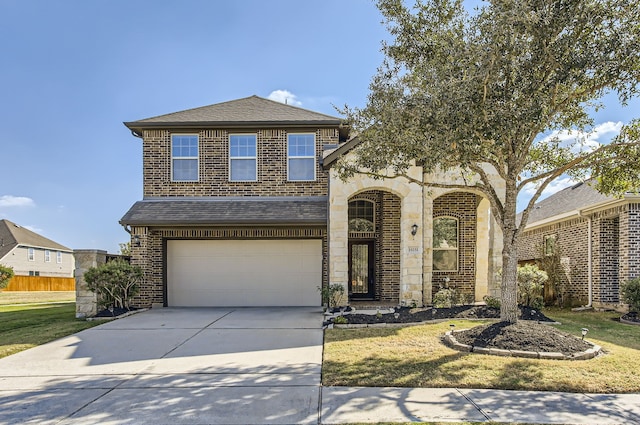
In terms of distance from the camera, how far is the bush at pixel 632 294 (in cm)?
1034

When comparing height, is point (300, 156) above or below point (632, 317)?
above

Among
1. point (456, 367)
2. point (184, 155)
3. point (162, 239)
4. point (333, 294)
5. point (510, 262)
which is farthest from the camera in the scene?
point (184, 155)

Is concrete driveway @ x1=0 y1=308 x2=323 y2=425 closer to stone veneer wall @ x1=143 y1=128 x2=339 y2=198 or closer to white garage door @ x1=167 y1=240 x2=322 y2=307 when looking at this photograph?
white garage door @ x1=167 y1=240 x2=322 y2=307

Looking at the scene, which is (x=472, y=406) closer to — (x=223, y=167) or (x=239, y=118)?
(x=223, y=167)

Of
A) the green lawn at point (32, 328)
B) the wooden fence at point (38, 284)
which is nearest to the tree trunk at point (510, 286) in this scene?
the green lawn at point (32, 328)

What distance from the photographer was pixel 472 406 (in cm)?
461

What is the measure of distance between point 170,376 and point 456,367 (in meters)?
4.13

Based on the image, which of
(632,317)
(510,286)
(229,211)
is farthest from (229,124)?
(632,317)

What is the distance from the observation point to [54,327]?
32.8 feet

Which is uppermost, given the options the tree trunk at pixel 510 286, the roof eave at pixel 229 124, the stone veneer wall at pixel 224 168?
the roof eave at pixel 229 124

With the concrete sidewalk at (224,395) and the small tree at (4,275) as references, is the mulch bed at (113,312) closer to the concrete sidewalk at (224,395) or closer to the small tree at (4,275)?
the concrete sidewalk at (224,395)

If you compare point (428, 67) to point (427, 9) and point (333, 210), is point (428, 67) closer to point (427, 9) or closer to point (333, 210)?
point (427, 9)

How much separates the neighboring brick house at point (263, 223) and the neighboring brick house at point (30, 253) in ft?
76.6

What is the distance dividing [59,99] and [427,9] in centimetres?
1382
